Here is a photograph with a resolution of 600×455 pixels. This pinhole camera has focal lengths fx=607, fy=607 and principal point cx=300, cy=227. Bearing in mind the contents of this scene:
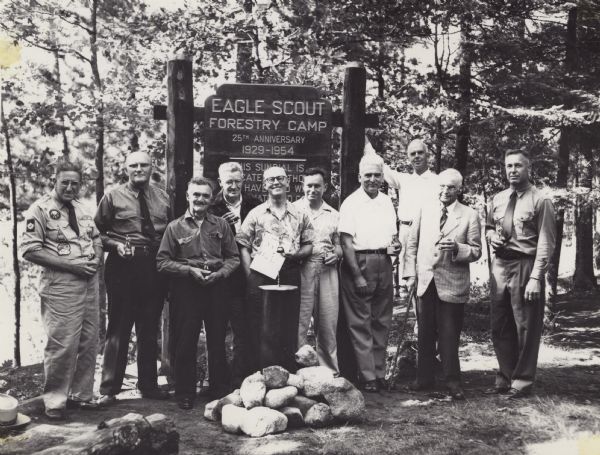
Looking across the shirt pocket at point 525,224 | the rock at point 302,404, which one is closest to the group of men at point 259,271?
the shirt pocket at point 525,224

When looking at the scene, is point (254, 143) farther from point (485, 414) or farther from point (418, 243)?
point (485, 414)

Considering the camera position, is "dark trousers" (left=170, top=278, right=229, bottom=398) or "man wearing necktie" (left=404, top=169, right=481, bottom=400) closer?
"dark trousers" (left=170, top=278, right=229, bottom=398)

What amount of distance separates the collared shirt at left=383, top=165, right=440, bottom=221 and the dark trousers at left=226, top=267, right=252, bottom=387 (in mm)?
1875

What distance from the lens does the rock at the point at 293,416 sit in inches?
189

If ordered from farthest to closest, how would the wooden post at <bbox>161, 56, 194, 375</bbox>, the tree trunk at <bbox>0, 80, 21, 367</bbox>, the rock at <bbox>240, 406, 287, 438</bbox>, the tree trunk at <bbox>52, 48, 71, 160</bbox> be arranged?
the tree trunk at <bbox>0, 80, 21, 367</bbox>
the tree trunk at <bbox>52, 48, 71, 160</bbox>
the wooden post at <bbox>161, 56, 194, 375</bbox>
the rock at <bbox>240, 406, 287, 438</bbox>

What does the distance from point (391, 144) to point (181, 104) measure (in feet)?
28.4

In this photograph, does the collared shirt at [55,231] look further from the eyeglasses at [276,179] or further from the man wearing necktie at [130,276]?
the eyeglasses at [276,179]

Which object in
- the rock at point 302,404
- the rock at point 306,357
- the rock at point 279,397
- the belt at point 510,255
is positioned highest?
the belt at point 510,255

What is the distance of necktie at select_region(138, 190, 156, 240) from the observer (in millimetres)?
5594

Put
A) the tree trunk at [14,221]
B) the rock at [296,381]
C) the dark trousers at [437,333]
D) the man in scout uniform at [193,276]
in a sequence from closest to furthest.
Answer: the rock at [296,381], the man in scout uniform at [193,276], the dark trousers at [437,333], the tree trunk at [14,221]

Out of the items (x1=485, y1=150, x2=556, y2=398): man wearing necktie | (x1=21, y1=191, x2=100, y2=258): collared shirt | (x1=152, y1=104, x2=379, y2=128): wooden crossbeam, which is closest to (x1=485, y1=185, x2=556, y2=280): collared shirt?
(x1=485, y1=150, x2=556, y2=398): man wearing necktie

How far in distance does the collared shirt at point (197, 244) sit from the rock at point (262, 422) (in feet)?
4.01

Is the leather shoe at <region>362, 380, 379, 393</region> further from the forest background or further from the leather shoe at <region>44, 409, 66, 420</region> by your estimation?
the forest background

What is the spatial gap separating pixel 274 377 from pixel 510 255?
8.30ft
